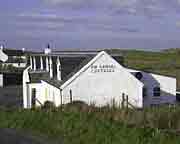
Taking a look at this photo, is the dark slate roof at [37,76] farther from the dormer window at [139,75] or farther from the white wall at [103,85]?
the dormer window at [139,75]

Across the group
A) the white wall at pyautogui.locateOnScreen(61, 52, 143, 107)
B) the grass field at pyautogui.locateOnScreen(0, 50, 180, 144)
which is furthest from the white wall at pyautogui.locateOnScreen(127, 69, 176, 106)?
the grass field at pyautogui.locateOnScreen(0, 50, 180, 144)

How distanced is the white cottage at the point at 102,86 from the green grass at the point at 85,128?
18477 millimetres

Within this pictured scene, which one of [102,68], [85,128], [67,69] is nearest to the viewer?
[85,128]

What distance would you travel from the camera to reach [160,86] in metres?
45.2

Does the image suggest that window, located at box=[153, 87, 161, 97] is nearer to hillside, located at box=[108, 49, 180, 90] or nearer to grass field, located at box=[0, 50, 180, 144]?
hillside, located at box=[108, 49, 180, 90]


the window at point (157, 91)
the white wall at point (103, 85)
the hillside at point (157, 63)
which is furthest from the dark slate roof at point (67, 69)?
the hillside at point (157, 63)

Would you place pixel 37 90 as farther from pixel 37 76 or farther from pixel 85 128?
pixel 85 128

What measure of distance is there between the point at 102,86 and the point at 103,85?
0.50 ft

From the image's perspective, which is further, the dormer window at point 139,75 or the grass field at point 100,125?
the dormer window at point 139,75

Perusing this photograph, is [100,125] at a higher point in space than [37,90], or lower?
higher

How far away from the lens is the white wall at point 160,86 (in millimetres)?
44750

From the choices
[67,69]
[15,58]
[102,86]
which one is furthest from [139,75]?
[15,58]

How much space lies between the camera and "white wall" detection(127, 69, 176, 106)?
44.8 metres

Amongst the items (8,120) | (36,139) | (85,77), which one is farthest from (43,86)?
(36,139)
